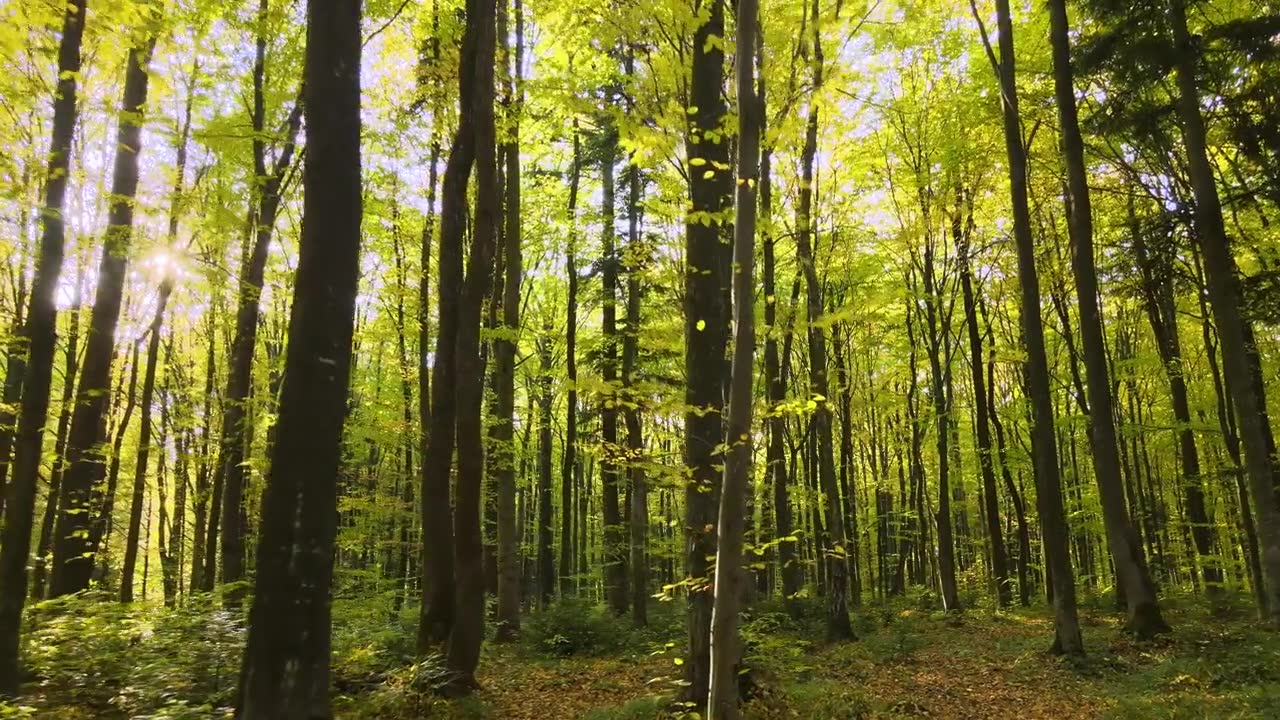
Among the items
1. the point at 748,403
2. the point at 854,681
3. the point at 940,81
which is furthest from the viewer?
the point at 940,81

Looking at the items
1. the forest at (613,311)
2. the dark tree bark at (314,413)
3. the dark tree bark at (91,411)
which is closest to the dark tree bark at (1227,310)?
the forest at (613,311)

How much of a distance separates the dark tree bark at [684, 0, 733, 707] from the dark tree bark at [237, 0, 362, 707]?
2.46 meters

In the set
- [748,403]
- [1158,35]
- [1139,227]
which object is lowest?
[748,403]

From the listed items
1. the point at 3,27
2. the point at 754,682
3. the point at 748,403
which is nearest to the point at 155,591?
the point at 3,27

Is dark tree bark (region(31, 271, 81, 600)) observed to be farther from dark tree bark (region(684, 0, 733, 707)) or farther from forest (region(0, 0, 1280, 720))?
dark tree bark (region(684, 0, 733, 707))

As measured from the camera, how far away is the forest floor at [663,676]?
22.3 feet

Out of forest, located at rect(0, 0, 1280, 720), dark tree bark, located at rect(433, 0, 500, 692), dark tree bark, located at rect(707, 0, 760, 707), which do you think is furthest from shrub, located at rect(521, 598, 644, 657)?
dark tree bark, located at rect(707, 0, 760, 707)

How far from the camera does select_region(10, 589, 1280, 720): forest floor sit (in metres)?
6.79

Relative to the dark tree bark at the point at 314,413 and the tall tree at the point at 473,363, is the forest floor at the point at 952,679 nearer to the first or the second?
the tall tree at the point at 473,363

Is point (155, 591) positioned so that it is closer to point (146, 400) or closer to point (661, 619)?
point (146, 400)

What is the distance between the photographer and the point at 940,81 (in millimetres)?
15930

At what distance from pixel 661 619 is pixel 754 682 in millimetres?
10114

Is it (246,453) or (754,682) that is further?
(246,453)

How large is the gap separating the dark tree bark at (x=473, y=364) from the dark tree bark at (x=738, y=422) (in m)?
4.42
